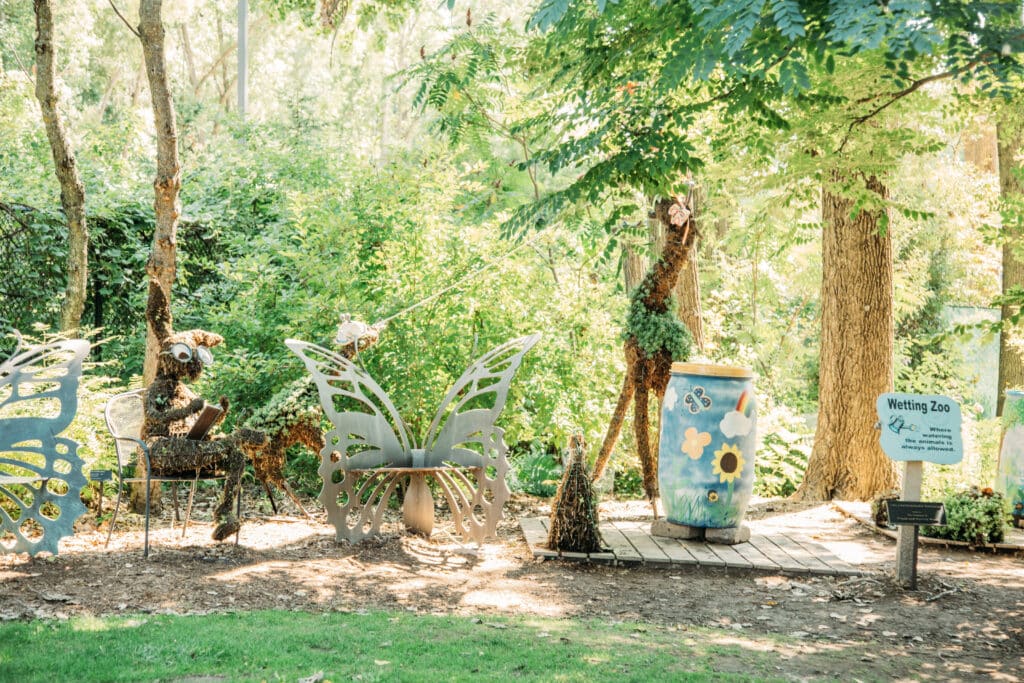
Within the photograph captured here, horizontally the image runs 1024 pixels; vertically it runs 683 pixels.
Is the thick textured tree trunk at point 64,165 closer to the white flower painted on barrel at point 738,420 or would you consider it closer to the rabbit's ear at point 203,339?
the rabbit's ear at point 203,339

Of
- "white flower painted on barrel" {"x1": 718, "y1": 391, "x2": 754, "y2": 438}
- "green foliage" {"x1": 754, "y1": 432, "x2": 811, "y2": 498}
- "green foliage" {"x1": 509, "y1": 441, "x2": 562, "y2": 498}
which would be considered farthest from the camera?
"green foliage" {"x1": 754, "y1": 432, "x2": 811, "y2": 498}

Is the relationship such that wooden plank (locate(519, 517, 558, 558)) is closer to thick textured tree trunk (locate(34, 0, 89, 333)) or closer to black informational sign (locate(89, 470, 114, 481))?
black informational sign (locate(89, 470, 114, 481))

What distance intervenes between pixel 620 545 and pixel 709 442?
0.95 meters

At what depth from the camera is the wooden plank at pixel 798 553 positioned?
602 centimetres

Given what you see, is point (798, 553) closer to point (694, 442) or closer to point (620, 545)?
point (694, 442)

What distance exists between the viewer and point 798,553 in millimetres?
6367

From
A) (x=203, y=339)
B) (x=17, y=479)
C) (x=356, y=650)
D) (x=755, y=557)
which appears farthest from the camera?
(x=203, y=339)

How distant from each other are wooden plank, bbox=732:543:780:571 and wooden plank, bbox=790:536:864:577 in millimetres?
376

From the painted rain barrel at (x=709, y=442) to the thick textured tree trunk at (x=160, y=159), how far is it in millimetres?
3777

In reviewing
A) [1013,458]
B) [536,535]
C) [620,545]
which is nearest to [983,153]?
[1013,458]

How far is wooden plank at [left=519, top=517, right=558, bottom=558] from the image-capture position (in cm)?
619

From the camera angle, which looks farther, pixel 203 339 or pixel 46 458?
pixel 203 339

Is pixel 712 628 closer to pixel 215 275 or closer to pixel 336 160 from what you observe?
pixel 215 275

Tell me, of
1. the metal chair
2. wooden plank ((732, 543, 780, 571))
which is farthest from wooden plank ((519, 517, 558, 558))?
the metal chair
